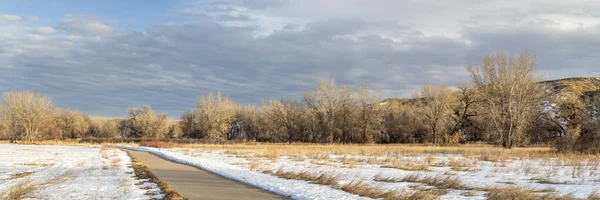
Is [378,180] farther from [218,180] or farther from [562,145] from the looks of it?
[562,145]

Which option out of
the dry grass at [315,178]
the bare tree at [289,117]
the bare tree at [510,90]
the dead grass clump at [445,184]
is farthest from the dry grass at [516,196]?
the bare tree at [289,117]

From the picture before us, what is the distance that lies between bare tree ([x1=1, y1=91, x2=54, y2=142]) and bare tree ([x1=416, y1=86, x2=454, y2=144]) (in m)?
78.8

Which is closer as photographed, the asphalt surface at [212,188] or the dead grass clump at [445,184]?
the asphalt surface at [212,188]

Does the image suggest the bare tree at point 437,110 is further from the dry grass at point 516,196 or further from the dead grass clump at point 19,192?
the dead grass clump at point 19,192

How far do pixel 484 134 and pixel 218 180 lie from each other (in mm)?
73922

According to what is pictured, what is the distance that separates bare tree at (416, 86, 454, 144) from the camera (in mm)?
75000

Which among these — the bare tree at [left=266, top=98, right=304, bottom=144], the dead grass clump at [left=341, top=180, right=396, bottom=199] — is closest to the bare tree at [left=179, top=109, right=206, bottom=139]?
the bare tree at [left=266, top=98, right=304, bottom=144]

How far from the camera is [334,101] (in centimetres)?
7944

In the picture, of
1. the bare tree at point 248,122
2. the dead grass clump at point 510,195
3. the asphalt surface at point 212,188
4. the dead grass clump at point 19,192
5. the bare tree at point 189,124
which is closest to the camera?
the dead grass clump at point 510,195

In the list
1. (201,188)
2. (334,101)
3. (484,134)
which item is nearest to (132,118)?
(334,101)

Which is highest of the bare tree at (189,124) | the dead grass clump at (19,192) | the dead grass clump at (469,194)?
the bare tree at (189,124)

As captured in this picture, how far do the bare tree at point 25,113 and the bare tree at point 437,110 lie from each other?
78810mm

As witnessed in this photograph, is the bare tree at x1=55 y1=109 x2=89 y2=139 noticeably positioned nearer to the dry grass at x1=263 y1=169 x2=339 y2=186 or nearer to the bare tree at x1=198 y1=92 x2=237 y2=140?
the bare tree at x1=198 y1=92 x2=237 y2=140

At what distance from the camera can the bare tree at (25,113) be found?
8650 centimetres
